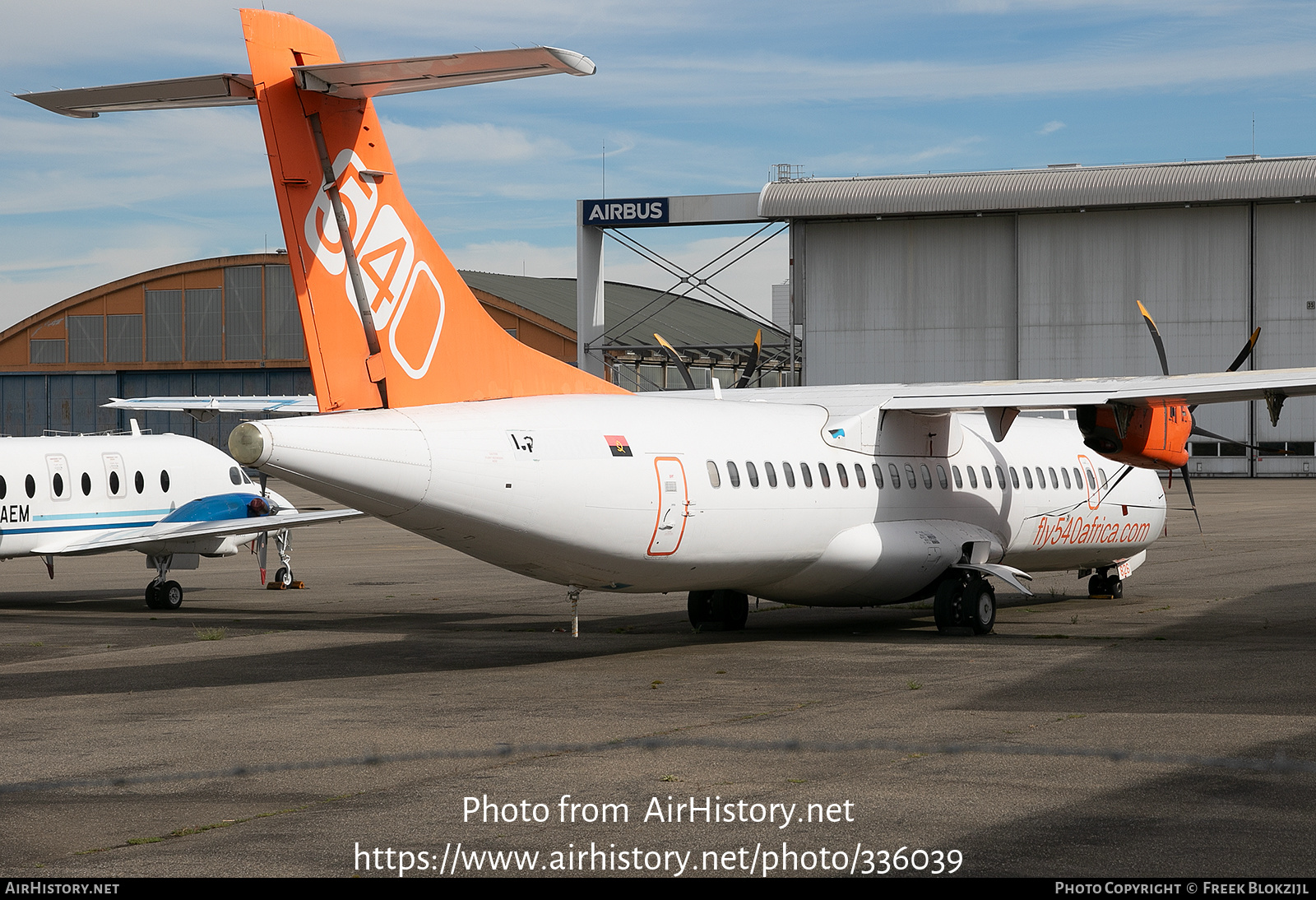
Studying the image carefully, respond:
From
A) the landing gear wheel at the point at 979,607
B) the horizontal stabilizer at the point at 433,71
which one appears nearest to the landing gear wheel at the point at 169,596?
the horizontal stabilizer at the point at 433,71

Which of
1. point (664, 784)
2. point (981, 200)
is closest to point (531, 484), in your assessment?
point (664, 784)

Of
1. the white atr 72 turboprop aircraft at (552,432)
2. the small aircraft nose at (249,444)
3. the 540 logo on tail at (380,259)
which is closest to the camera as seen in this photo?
the small aircraft nose at (249,444)

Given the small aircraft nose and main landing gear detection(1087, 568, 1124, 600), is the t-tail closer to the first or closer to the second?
the small aircraft nose

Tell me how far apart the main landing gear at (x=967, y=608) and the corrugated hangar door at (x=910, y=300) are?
47.3 metres

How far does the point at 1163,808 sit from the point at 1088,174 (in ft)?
193

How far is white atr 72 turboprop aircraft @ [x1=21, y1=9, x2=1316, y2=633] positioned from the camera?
1277 centimetres

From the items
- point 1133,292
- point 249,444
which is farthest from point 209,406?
point 1133,292

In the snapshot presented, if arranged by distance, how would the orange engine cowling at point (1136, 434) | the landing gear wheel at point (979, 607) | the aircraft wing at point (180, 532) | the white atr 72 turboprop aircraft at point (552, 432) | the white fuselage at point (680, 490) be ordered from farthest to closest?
the aircraft wing at point (180, 532) → the orange engine cowling at point (1136, 434) → the landing gear wheel at point (979, 607) → the white atr 72 turboprop aircraft at point (552, 432) → the white fuselage at point (680, 490)

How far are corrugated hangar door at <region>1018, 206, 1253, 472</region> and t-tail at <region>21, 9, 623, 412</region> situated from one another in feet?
166

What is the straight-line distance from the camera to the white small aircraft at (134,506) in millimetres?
21688

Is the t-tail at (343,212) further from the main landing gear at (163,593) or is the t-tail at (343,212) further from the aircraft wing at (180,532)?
the main landing gear at (163,593)

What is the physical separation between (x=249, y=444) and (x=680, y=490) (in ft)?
15.7

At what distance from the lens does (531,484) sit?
13273 mm

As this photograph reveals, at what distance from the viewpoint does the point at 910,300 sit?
65.0 metres
